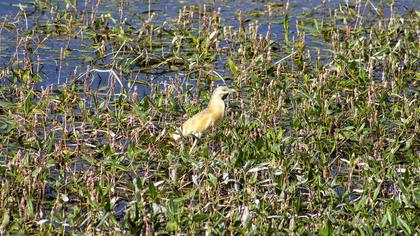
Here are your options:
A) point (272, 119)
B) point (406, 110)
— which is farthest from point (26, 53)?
point (406, 110)

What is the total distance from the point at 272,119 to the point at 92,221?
8.91ft

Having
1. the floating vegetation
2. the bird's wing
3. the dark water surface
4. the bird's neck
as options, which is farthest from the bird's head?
the dark water surface

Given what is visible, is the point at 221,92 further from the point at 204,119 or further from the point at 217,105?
the point at 204,119

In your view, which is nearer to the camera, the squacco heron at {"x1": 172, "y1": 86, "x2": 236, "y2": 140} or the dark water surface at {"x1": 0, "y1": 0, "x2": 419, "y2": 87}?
the squacco heron at {"x1": 172, "y1": 86, "x2": 236, "y2": 140}

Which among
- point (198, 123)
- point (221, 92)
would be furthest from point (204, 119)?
point (221, 92)

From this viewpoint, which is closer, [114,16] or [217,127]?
[217,127]

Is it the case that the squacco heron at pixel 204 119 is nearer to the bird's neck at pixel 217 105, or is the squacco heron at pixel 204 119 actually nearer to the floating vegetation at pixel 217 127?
the bird's neck at pixel 217 105

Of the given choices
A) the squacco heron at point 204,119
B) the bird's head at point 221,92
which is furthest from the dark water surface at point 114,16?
the squacco heron at point 204,119

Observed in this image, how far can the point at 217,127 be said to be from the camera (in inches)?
376

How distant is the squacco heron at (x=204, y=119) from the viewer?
29.9ft

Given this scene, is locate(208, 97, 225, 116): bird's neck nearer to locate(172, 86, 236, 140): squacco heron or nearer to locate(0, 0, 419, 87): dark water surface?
locate(172, 86, 236, 140): squacco heron

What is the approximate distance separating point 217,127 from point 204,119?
45 cm

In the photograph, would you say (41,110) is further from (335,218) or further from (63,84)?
(335,218)

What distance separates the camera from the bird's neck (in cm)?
934
